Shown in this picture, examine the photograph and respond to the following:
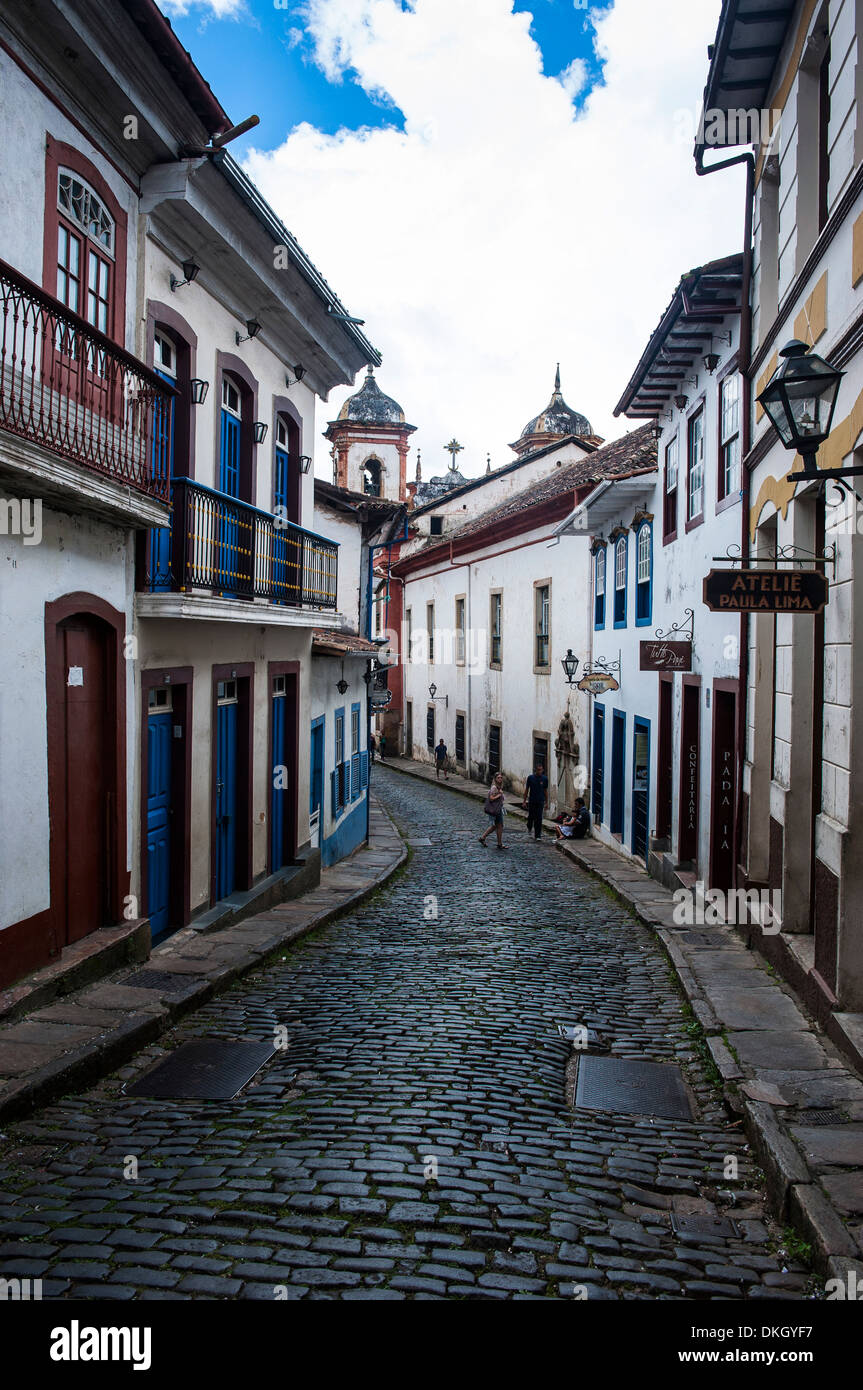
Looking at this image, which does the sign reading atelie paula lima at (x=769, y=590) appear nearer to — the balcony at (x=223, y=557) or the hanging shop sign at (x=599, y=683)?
the balcony at (x=223, y=557)

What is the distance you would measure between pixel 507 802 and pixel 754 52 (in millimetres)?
19778

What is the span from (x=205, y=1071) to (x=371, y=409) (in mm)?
35980

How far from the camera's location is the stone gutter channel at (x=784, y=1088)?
4277mm

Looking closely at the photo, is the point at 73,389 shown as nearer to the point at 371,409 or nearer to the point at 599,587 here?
the point at 599,587

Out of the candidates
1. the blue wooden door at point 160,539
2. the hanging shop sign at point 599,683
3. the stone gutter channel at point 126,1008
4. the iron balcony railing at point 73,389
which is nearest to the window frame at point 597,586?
the hanging shop sign at point 599,683

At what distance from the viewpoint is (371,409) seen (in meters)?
39.7

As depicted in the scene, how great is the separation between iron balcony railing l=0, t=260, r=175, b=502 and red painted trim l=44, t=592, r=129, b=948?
1.02 metres

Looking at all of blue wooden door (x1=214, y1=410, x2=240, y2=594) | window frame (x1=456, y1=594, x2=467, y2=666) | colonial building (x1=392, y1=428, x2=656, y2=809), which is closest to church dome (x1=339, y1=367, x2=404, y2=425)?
A: colonial building (x1=392, y1=428, x2=656, y2=809)

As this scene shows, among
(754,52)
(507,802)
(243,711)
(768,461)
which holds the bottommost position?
(507,802)

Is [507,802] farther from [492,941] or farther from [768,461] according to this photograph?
[768,461]

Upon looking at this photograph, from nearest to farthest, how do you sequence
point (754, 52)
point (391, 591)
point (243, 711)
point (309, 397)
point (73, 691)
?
point (73, 691)
point (754, 52)
point (243, 711)
point (309, 397)
point (391, 591)

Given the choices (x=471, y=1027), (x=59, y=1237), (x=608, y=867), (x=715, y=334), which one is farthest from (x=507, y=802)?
(x=59, y=1237)

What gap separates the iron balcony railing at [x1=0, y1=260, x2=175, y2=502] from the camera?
238 inches
